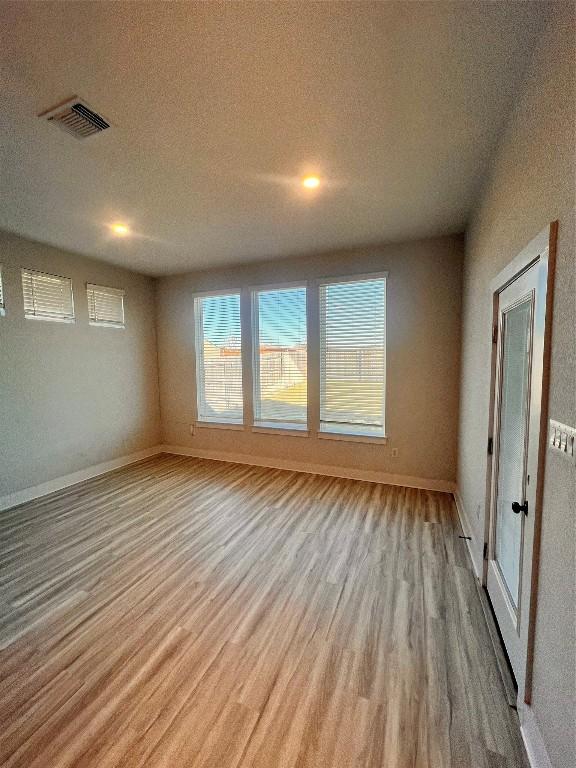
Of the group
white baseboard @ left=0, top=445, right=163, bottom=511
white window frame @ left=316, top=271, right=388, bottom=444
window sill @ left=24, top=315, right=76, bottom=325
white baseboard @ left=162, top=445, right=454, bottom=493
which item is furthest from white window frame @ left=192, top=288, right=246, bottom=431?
window sill @ left=24, top=315, right=76, bottom=325

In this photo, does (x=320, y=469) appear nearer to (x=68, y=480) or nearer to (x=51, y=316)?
(x=68, y=480)

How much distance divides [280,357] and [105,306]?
Result: 2.59 metres

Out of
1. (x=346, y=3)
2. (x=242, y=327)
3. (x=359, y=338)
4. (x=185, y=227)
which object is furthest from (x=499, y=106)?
(x=242, y=327)

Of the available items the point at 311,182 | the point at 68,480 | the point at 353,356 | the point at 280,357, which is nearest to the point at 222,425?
the point at 280,357

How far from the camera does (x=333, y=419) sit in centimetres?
417

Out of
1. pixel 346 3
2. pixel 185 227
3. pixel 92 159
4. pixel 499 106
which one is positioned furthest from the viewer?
pixel 185 227

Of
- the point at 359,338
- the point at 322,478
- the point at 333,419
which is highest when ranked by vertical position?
the point at 359,338

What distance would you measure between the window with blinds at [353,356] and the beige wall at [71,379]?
116 inches

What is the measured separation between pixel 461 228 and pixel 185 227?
115 inches

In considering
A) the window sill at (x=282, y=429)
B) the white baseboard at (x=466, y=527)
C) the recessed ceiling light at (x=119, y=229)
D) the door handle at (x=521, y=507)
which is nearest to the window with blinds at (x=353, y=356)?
the window sill at (x=282, y=429)

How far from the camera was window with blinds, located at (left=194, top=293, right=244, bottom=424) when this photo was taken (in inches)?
186

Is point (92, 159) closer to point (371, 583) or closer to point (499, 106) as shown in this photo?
point (499, 106)

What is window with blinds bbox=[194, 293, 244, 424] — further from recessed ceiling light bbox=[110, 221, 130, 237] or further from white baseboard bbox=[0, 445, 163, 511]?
recessed ceiling light bbox=[110, 221, 130, 237]

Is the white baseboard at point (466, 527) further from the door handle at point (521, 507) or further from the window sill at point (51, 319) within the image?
the window sill at point (51, 319)
